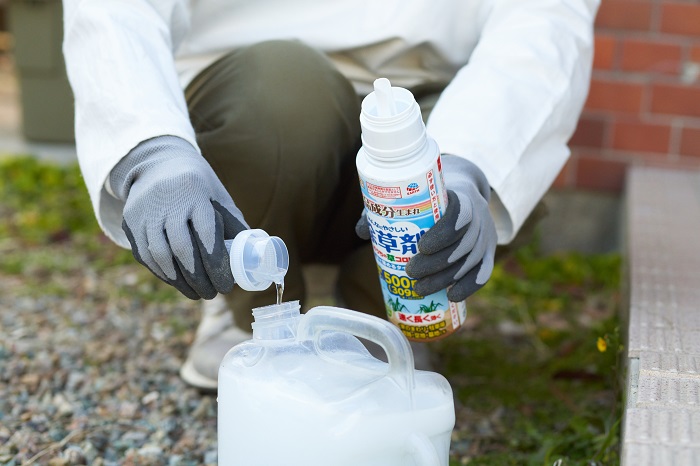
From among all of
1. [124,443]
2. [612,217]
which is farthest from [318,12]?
[612,217]

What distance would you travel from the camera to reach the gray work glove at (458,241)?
44.3 inches

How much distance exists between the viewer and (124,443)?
1428 mm

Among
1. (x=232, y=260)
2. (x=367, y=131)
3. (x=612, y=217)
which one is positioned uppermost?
(x=367, y=131)

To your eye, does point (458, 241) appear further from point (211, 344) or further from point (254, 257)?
point (211, 344)

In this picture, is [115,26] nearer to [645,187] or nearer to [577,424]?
[577,424]

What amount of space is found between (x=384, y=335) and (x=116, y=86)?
0.54 metres

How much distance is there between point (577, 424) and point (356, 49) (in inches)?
28.8

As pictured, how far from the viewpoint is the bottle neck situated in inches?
42.6

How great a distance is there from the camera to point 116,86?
1259mm

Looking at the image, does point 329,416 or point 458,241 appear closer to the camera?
point 329,416

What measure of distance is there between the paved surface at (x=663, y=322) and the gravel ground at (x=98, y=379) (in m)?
0.67

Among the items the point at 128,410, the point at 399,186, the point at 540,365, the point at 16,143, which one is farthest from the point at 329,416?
the point at 16,143

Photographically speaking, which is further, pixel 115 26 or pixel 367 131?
pixel 115 26

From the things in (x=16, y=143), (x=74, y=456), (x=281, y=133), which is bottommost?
(x=16, y=143)
